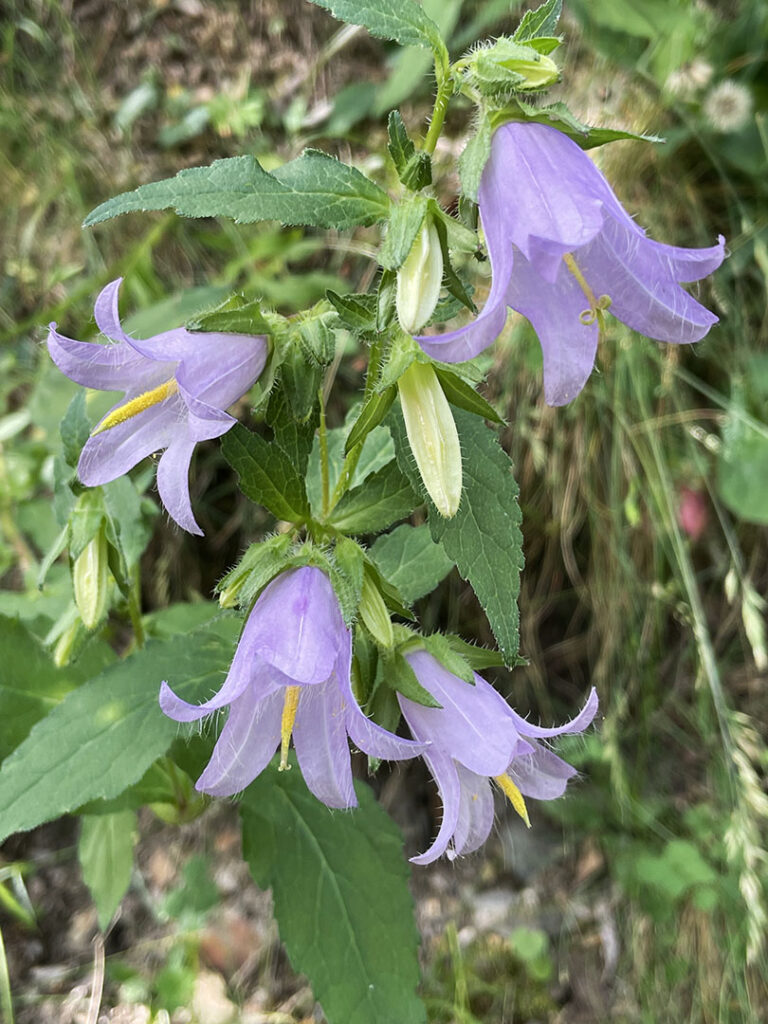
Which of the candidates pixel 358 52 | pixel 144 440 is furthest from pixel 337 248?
pixel 144 440

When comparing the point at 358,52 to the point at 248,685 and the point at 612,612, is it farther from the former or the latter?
the point at 248,685

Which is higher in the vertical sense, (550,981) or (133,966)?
(550,981)

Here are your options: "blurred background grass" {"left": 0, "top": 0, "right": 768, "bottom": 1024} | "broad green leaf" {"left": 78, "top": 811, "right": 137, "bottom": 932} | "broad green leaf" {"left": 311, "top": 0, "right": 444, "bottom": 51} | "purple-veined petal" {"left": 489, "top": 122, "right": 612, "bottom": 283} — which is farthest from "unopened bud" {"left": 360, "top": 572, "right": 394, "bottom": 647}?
"blurred background grass" {"left": 0, "top": 0, "right": 768, "bottom": 1024}

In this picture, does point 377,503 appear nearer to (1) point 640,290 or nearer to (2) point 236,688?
(2) point 236,688

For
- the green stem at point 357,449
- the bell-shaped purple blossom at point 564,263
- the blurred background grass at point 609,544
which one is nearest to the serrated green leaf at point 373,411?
the green stem at point 357,449

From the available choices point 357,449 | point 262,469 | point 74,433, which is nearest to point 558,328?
point 357,449

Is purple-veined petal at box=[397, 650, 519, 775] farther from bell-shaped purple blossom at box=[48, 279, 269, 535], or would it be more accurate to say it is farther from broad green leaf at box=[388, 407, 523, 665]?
bell-shaped purple blossom at box=[48, 279, 269, 535]
